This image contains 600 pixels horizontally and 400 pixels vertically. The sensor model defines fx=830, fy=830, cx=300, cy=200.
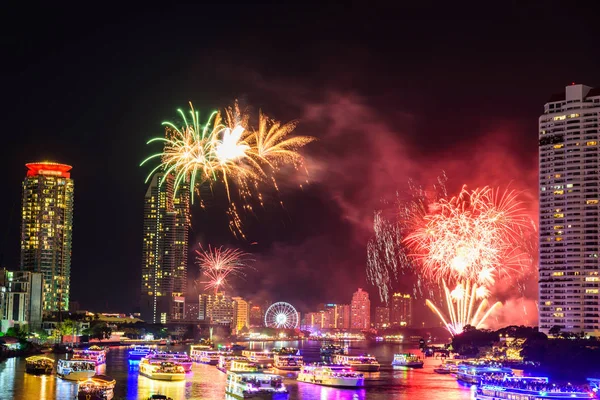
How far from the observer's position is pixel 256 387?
61.9 metres

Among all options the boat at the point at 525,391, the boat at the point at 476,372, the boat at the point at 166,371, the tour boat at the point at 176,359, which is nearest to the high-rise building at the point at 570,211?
the boat at the point at 476,372

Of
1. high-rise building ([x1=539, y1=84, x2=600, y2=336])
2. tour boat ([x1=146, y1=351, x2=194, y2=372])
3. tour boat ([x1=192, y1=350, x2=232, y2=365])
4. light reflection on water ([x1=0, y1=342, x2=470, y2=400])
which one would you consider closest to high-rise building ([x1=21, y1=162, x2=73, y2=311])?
tour boat ([x1=192, y1=350, x2=232, y2=365])

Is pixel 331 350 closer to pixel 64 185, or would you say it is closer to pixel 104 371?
pixel 104 371

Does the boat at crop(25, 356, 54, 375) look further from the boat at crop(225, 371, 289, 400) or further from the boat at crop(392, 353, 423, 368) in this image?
the boat at crop(392, 353, 423, 368)

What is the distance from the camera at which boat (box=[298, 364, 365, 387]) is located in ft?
245

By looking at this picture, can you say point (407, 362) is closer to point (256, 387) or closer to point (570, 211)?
point (570, 211)

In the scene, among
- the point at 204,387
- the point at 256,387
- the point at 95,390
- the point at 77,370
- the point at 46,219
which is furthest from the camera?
the point at 46,219

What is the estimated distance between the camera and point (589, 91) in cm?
9969

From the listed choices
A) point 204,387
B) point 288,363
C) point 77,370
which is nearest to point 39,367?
point 77,370

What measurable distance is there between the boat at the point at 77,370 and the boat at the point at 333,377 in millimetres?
19714

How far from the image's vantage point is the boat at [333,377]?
245ft

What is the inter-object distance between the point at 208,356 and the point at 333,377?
36870mm

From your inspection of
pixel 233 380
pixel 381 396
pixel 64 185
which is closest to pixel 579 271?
pixel 381 396

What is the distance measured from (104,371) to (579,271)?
55398mm
